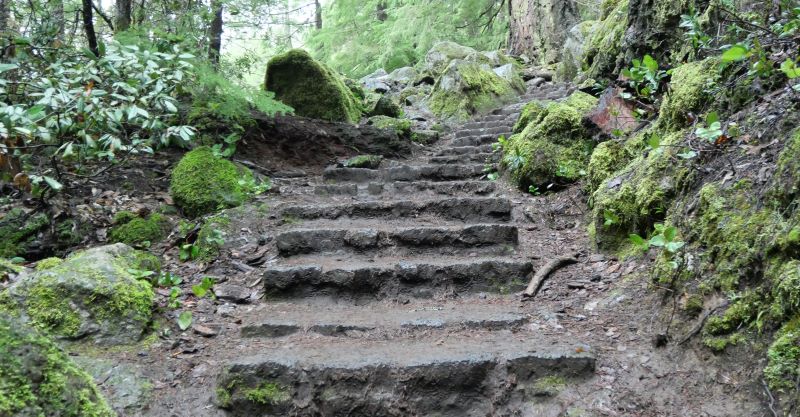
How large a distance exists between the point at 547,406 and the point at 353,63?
16.7 m

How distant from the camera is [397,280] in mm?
3830

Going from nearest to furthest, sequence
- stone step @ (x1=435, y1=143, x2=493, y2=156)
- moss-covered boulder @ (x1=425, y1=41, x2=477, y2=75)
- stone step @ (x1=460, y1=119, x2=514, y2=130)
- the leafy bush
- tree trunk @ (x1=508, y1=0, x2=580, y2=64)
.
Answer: the leafy bush < stone step @ (x1=435, y1=143, x2=493, y2=156) < stone step @ (x1=460, y1=119, x2=514, y2=130) < moss-covered boulder @ (x1=425, y1=41, x2=477, y2=75) < tree trunk @ (x1=508, y1=0, x2=580, y2=64)

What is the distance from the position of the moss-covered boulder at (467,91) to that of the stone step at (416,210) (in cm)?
610

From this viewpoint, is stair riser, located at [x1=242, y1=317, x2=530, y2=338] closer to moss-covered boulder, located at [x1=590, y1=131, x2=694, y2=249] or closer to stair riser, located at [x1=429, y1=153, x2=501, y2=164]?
moss-covered boulder, located at [x1=590, y1=131, x2=694, y2=249]


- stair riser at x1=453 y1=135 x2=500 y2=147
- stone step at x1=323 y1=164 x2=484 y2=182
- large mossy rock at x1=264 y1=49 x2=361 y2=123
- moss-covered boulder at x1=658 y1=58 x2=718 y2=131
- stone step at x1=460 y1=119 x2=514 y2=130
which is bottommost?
stone step at x1=323 y1=164 x2=484 y2=182

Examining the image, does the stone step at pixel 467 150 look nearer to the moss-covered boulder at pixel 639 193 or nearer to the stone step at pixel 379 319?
the moss-covered boulder at pixel 639 193

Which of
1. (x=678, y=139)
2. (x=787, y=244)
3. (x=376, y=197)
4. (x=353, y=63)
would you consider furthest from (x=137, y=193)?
(x=353, y=63)

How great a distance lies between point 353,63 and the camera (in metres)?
17.8

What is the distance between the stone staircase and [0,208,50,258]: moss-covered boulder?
203cm

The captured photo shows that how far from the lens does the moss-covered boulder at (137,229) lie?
430 centimetres

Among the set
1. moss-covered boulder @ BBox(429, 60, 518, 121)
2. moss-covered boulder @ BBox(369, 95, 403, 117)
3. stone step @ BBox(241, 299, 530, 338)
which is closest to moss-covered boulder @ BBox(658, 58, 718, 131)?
stone step @ BBox(241, 299, 530, 338)

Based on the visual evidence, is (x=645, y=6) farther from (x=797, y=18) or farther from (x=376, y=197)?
(x=376, y=197)

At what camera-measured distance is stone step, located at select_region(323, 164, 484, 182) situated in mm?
6246

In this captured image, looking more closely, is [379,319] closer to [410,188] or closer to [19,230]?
[410,188]
